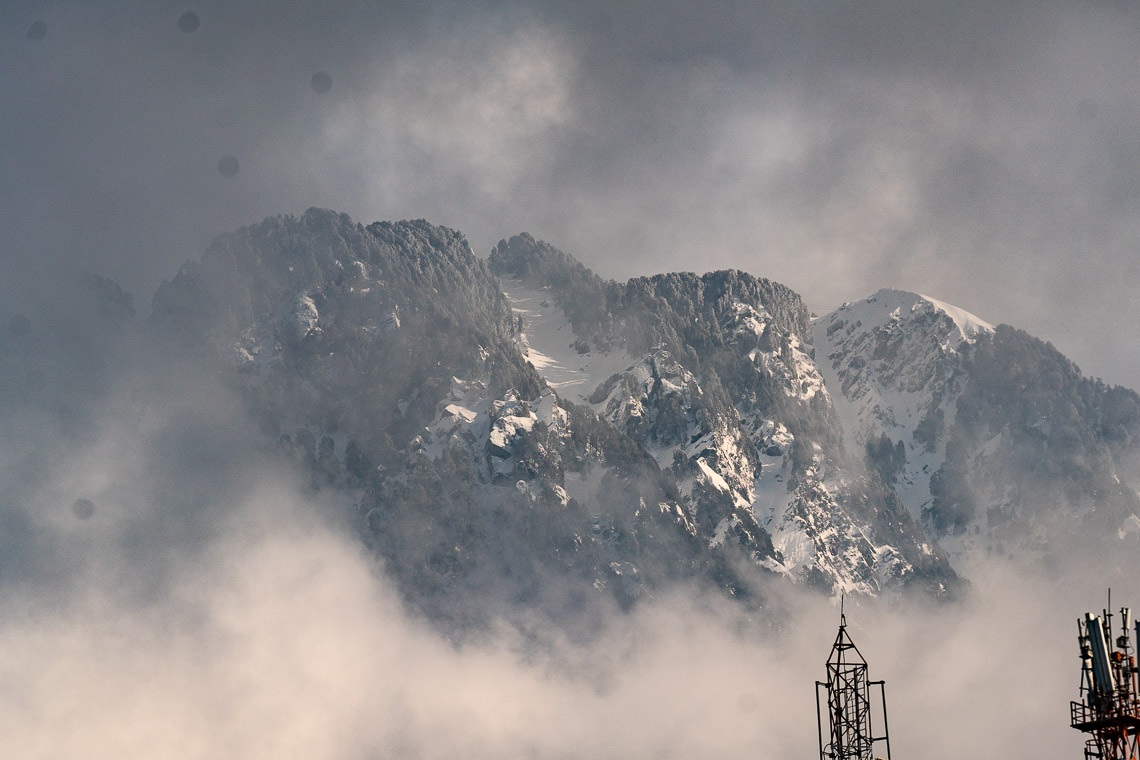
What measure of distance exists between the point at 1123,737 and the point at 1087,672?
6.29 m

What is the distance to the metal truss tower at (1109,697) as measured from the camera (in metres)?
140

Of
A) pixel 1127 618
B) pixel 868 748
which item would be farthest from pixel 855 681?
pixel 1127 618

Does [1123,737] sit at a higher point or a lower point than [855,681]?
lower

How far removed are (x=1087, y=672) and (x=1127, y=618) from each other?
329 inches

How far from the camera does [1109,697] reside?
141125 mm

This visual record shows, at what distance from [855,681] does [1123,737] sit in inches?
1497

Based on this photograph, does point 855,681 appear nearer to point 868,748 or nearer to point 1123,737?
point 868,748

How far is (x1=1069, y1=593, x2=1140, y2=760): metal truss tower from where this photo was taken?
140000mm

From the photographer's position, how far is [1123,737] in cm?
14062

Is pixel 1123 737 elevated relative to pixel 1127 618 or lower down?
lower down

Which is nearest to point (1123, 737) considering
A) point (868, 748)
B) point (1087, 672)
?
point (1087, 672)

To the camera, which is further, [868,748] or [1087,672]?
[868,748]

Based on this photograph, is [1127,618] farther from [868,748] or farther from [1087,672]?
[868,748]

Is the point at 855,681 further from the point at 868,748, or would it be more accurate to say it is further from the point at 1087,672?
the point at 1087,672
